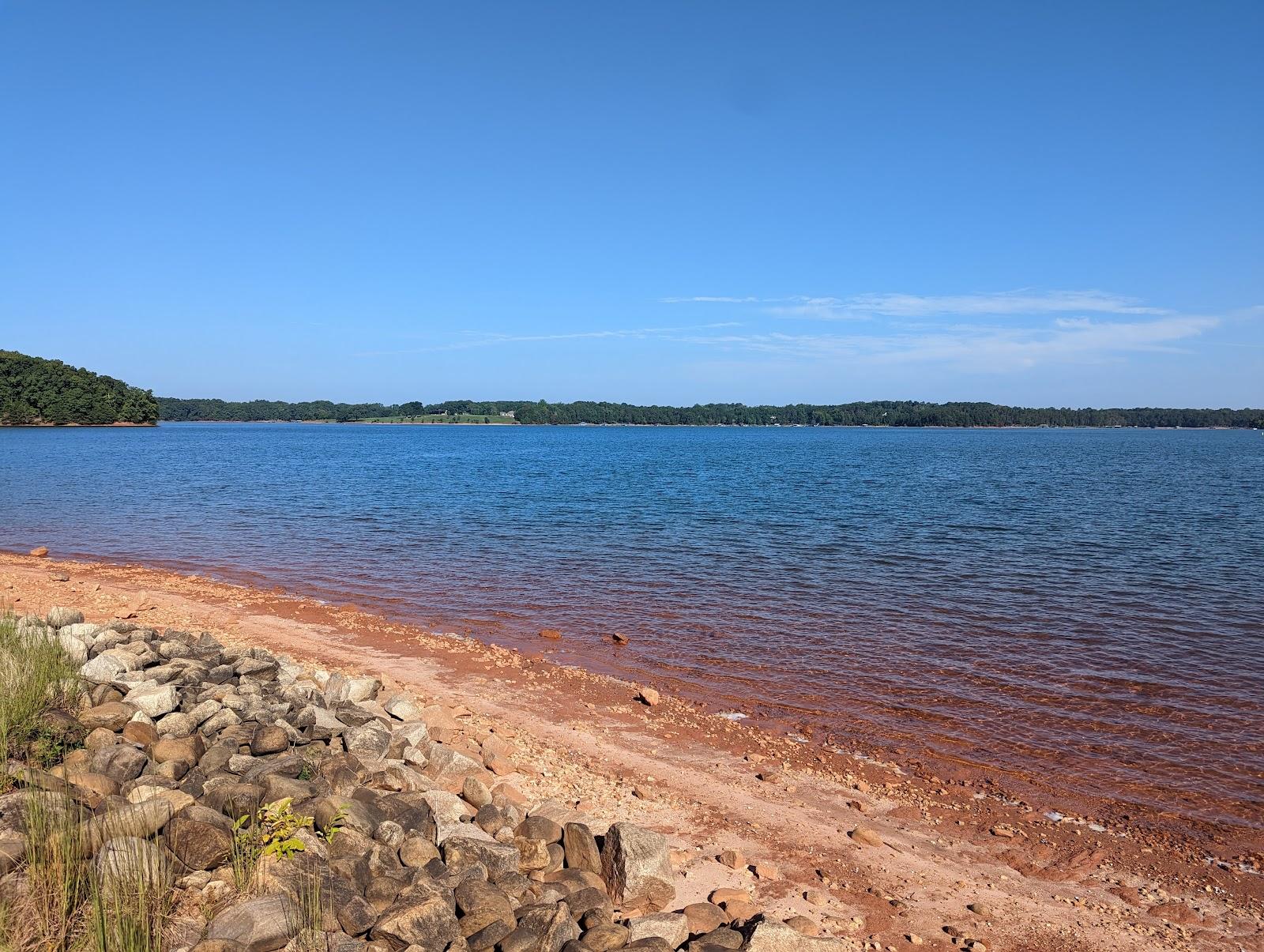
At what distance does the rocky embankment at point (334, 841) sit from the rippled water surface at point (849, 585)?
540 cm

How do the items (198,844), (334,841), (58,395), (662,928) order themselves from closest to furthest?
1. (198,844)
2. (662,928)
3. (334,841)
4. (58,395)

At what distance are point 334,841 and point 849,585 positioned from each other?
16.4 m

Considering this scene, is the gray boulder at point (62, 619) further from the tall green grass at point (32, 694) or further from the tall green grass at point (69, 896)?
the tall green grass at point (69, 896)

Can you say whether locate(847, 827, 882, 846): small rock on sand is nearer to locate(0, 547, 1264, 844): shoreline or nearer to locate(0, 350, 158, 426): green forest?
locate(0, 547, 1264, 844): shoreline

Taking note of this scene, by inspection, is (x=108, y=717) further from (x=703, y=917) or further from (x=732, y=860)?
(x=732, y=860)

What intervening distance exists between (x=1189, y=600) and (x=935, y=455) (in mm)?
82677

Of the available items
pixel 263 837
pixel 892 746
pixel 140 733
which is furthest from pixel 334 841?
pixel 892 746

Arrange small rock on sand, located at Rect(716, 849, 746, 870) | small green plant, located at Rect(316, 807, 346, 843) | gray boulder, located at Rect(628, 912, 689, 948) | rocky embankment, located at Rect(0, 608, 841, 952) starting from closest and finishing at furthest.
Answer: rocky embankment, located at Rect(0, 608, 841, 952) < gray boulder, located at Rect(628, 912, 689, 948) < small green plant, located at Rect(316, 807, 346, 843) < small rock on sand, located at Rect(716, 849, 746, 870)

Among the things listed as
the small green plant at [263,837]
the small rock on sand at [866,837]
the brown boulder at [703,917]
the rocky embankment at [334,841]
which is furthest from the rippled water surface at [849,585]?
the small green plant at [263,837]

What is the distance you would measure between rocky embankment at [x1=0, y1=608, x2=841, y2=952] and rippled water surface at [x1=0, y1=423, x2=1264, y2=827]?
540cm

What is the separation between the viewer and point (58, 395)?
141625 mm

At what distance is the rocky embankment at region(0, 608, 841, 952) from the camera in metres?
5.35

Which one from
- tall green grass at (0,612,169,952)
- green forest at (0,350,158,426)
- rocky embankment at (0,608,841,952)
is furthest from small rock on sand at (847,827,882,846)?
green forest at (0,350,158,426)

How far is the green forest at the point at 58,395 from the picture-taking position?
13588cm
